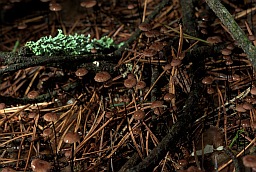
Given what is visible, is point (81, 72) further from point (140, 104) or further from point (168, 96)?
point (168, 96)

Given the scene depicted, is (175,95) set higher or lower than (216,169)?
higher

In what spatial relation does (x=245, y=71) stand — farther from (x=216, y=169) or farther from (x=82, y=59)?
(x=82, y=59)

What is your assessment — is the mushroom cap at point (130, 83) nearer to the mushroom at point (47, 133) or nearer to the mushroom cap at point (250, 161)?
the mushroom at point (47, 133)

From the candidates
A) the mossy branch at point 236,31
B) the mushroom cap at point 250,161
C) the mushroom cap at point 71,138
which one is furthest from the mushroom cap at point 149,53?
the mushroom cap at point 250,161

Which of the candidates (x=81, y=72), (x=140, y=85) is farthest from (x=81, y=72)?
(x=140, y=85)

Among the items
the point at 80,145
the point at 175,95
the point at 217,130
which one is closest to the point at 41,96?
the point at 80,145

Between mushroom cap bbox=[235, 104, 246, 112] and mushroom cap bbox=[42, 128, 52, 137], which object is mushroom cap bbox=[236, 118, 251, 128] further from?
mushroom cap bbox=[42, 128, 52, 137]
